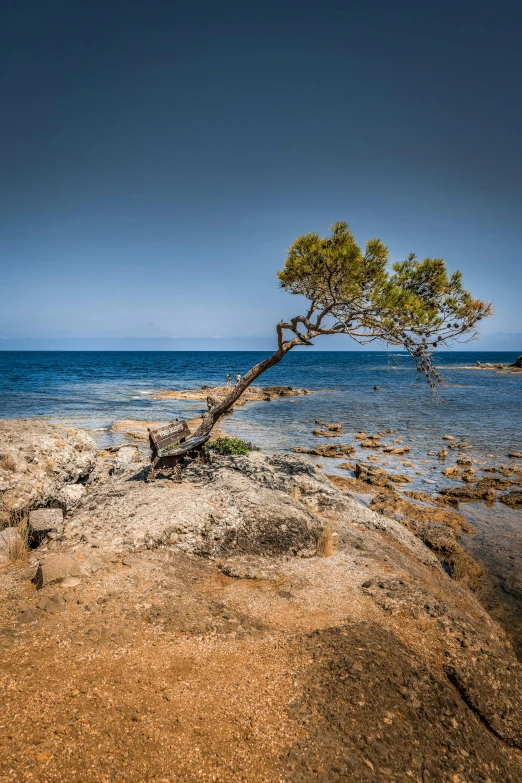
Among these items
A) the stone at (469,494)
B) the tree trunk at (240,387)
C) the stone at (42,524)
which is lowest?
the stone at (469,494)

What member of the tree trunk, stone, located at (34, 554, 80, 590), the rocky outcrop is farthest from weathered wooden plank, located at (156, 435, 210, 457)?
the rocky outcrop

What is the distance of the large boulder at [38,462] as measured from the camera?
8.52 metres

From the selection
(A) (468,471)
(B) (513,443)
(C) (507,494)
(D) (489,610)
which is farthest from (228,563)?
(B) (513,443)

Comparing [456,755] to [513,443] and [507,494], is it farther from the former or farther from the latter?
[513,443]

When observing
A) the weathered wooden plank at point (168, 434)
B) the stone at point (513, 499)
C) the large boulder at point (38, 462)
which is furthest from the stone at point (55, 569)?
the stone at point (513, 499)

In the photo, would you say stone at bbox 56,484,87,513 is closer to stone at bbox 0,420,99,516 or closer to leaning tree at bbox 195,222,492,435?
stone at bbox 0,420,99,516

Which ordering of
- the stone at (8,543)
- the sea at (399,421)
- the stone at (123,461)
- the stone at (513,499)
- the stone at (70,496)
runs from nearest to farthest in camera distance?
the stone at (8,543)
the stone at (70,496)
the sea at (399,421)
the stone at (123,461)
the stone at (513,499)

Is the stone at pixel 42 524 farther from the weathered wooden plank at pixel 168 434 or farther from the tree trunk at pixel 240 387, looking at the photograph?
the tree trunk at pixel 240 387

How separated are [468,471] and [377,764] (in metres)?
14.2

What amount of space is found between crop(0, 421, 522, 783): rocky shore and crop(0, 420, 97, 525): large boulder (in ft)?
0.20

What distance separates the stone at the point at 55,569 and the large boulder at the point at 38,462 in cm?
247

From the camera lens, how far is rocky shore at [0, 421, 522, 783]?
336 cm

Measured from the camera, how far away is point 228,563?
6.82 metres

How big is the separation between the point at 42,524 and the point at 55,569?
6.64 ft
